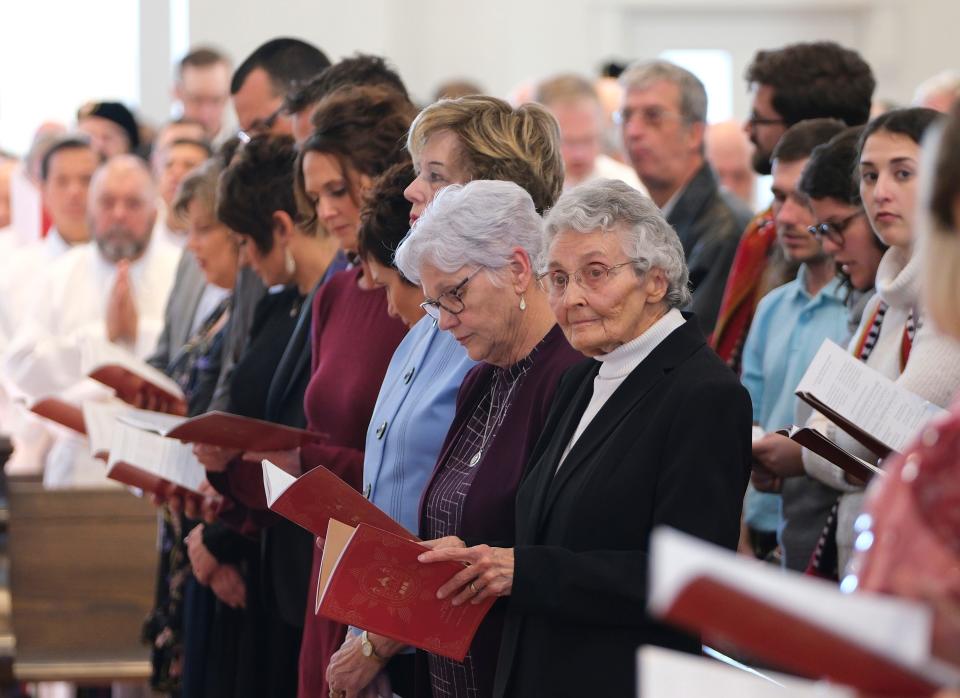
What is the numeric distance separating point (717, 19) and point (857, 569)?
1107 cm

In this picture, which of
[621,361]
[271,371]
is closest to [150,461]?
[271,371]

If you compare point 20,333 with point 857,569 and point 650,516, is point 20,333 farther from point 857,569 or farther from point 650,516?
point 857,569

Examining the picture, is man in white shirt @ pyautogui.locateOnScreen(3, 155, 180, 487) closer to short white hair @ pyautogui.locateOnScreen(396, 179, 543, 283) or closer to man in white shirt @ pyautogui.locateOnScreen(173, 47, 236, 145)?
man in white shirt @ pyautogui.locateOnScreen(173, 47, 236, 145)

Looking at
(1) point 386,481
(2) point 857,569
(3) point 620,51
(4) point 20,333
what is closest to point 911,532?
(2) point 857,569

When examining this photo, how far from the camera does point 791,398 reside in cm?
371

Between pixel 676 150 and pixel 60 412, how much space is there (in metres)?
2.10

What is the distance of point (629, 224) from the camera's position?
8.55 feet

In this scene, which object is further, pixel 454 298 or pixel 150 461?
pixel 150 461

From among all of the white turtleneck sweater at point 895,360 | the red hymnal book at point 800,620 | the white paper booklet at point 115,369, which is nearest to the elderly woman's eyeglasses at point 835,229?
the white turtleneck sweater at point 895,360

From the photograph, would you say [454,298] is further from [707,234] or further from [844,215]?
[707,234]

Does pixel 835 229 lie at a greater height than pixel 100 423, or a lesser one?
greater

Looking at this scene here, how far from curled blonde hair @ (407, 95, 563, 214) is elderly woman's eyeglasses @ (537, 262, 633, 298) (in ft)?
1.66

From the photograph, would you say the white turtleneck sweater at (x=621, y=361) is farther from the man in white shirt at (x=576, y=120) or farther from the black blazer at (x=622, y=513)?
the man in white shirt at (x=576, y=120)

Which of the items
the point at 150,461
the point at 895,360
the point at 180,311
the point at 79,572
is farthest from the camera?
the point at 180,311
